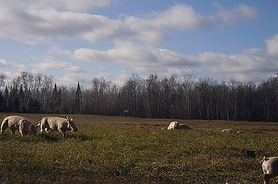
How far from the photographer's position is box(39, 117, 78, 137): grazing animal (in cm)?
1750

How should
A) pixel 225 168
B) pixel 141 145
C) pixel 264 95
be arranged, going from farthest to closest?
pixel 264 95
pixel 141 145
pixel 225 168

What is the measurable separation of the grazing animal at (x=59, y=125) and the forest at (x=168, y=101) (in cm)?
7077

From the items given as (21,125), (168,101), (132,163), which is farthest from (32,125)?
(168,101)

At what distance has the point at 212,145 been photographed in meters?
14.1

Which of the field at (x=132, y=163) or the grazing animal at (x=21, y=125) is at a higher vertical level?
the grazing animal at (x=21, y=125)

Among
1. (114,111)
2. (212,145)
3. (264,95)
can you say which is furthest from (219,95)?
(212,145)

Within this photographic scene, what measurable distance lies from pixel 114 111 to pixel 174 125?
81.2 metres

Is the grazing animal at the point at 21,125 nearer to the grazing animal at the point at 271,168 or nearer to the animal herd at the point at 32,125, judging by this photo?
the animal herd at the point at 32,125

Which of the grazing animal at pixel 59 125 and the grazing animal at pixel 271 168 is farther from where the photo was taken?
the grazing animal at pixel 59 125

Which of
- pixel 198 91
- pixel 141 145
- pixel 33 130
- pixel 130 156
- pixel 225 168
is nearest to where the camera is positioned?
pixel 225 168

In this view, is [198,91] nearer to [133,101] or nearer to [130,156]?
[133,101]

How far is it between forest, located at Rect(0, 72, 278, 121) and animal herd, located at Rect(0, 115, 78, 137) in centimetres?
7086

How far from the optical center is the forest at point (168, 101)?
88.6m

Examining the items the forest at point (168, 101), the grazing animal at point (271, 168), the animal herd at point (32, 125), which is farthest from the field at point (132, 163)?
the forest at point (168, 101)
